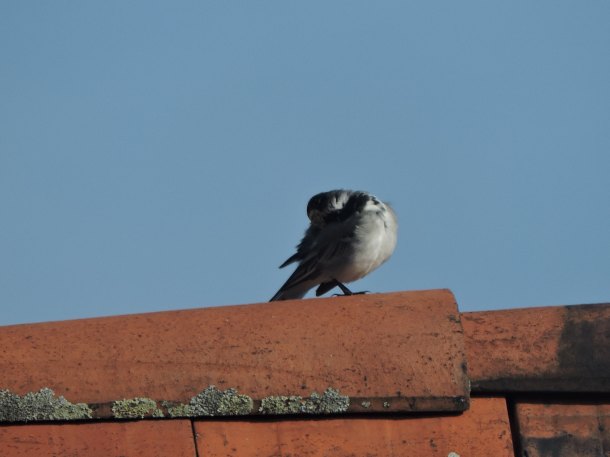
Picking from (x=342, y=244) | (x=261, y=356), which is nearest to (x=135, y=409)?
(x=261, y=356)

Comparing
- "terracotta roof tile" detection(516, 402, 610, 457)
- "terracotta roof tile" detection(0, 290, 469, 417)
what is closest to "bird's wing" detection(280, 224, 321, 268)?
"terracotta roof tile" detection(0, 290, 469, 417)

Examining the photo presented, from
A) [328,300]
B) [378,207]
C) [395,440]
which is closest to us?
[395,440]

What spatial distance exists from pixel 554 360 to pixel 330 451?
24.4 inches

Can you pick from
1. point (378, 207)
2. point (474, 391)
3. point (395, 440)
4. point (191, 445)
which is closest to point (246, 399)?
point (191, 445)

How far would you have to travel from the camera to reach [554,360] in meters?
2.75

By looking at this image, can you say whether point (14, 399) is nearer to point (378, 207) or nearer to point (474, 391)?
point (474, 391)

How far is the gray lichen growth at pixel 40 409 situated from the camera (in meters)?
2.71

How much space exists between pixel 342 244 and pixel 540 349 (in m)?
4.55

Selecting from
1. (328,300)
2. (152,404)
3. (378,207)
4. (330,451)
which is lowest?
(330,451)

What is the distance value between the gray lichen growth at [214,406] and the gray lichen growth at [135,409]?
0.13 ft

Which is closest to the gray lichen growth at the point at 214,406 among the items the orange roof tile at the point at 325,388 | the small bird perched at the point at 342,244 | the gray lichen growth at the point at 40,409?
the orange roof tile at the point at 325,388

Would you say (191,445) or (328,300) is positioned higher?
(328,300)

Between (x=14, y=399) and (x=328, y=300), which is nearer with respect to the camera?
(x=14, y=399)

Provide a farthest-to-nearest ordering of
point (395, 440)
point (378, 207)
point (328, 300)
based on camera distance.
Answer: point (378, 207), point (328, 300), point (395, 440)
